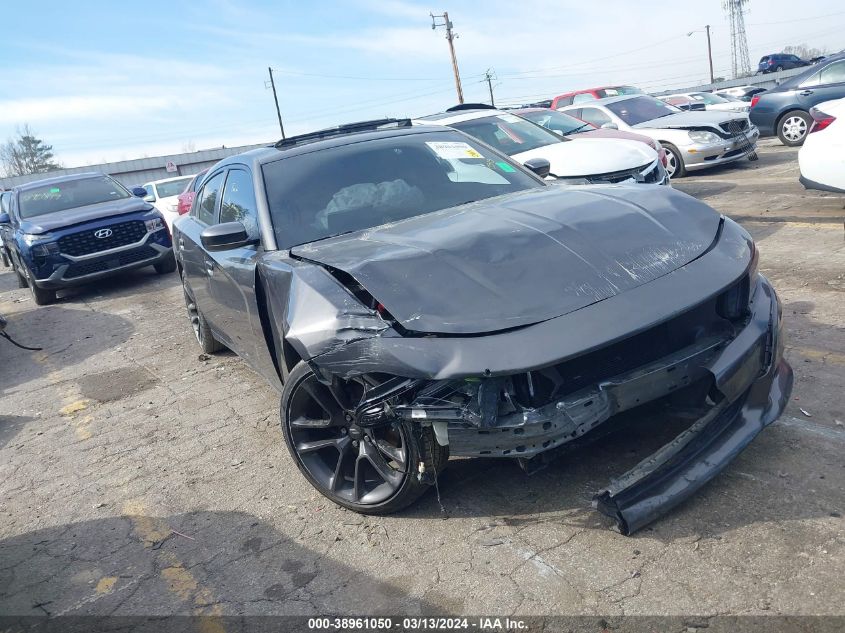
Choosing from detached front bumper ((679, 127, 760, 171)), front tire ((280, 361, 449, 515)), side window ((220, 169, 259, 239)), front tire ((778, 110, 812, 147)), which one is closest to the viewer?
front tire ((280, 361, 449, 515))

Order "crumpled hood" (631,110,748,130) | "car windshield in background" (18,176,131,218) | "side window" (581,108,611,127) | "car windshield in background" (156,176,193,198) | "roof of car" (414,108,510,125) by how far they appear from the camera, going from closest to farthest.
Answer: "roof of car" (414,108,510,125) < "car windshield in background" (18,176,131,218) < "crumpled hood" (631,110,748,130) < "side window" (581,108,611,127) < "car windshield in background" (156,176,193,198)

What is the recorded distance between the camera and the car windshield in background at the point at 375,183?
149 inches

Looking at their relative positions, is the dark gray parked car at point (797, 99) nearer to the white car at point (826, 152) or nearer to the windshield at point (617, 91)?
the windshield at point (617, 91)

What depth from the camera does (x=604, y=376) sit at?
8.84 ft

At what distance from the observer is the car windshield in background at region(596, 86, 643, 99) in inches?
644

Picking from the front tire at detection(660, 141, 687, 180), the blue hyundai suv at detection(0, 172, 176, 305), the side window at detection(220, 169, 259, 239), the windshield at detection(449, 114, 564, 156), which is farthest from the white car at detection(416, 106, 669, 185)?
the blue hyundai suv at detection(0, 172, 176, 305)

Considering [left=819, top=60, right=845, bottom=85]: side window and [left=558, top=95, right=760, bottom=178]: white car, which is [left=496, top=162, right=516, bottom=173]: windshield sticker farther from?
[left=819, top=60, right=845, bottom=85]: side window

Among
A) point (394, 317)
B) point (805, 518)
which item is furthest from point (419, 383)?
point (805, 518)

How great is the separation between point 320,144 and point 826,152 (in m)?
5.44

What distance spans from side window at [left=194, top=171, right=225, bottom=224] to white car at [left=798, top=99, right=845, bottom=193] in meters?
5.84

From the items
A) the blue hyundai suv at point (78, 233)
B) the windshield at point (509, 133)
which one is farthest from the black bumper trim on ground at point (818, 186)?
the blue hyundai suv at point (78, 233)

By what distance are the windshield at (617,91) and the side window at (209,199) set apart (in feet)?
42.1

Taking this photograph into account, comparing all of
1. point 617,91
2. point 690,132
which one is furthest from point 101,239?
point 617,91

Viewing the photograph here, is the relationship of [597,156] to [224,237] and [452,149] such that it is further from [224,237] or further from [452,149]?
[224,237]
